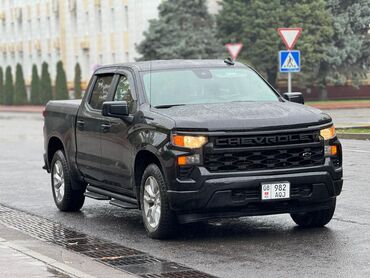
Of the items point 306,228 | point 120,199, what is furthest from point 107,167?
point 306,228

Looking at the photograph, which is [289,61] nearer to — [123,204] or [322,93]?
[123,204]

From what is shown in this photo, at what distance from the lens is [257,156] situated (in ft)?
32.1

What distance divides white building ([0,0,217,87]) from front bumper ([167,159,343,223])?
162 ft

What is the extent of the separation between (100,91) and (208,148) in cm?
270

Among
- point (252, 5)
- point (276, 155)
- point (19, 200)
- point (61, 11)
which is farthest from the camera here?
point (61, 11)

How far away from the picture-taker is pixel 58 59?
75.1 metres

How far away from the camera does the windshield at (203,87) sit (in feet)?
35.7

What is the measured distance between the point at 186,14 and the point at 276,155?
156 feet

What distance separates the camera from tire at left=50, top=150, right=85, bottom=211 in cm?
1253

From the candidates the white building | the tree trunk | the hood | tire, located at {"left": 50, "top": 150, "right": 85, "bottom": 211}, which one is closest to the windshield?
the hood

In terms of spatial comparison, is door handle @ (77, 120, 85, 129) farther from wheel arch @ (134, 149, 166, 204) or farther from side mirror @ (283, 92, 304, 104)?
side mirror @ (283, 92, 304, 104)

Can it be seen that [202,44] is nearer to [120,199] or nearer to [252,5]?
[252,5]

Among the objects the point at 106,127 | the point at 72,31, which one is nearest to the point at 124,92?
the point at 106,127

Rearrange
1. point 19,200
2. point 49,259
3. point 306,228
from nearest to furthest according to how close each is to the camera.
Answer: point 49,259 < point 306,228 < point 19,200
